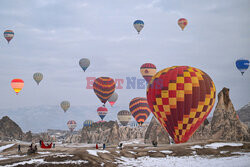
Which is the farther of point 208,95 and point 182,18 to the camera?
point 182,18

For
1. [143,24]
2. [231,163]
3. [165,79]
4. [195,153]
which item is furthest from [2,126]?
[231,163]

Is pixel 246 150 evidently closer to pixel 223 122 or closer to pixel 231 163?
pixel 231 163

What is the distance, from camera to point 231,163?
127ft

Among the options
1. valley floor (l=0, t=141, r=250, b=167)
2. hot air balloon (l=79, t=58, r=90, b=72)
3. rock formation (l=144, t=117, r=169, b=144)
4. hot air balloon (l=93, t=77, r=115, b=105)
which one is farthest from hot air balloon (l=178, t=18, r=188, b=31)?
valley floor (l=0, t=141, r=250, b=167)

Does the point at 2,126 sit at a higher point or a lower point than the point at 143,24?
lower

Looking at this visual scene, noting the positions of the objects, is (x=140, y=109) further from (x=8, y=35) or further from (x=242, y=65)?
(x=8, y=35)

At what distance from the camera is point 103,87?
10969cm

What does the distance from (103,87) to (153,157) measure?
6544 centimetres

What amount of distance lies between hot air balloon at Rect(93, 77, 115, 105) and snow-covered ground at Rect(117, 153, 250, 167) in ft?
215

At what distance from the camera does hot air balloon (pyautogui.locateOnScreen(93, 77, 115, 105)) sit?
110m

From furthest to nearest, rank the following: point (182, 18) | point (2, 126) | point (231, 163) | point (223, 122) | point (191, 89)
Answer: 1. point (182, 18)
2. point (2, 126)
3. point (223, 122)
4. point (191, 89)
5. point (231, 163)

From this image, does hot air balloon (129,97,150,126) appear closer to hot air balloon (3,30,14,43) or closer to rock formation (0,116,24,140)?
rock formation (0,116,24,140)

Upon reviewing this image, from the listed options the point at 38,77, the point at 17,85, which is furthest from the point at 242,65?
the point at 17,85

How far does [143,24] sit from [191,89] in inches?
2637
